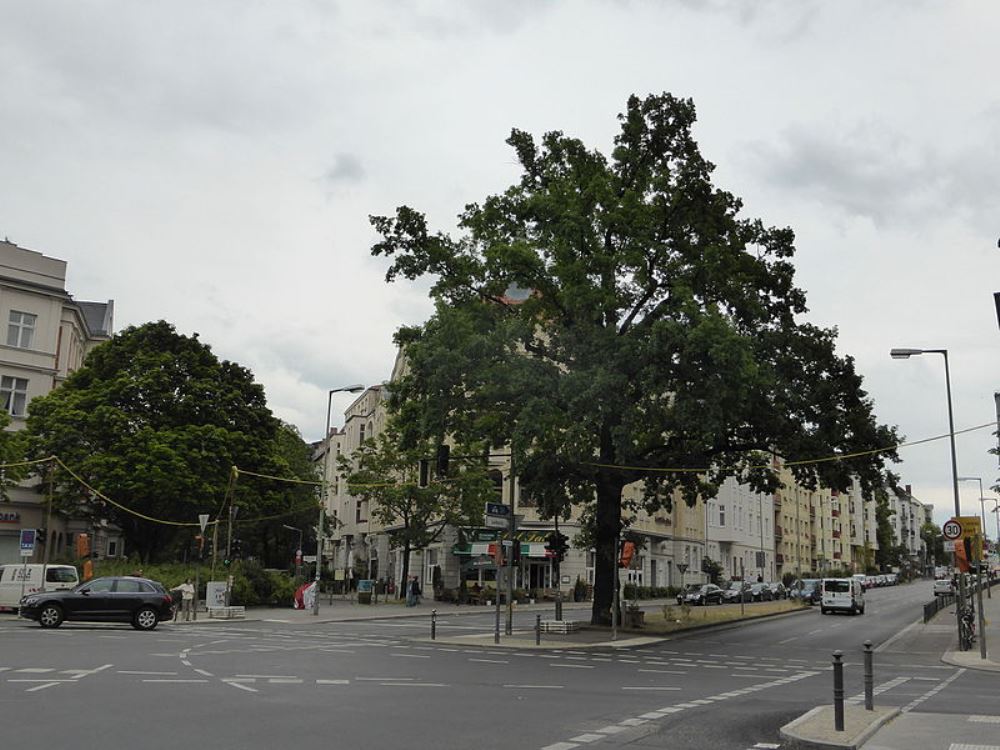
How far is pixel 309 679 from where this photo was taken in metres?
15.8

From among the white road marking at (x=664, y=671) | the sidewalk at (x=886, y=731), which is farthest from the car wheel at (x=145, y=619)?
the sidewalk at (x=886, y=731)

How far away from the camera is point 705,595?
60594 mm

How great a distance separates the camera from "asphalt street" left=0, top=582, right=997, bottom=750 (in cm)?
1041

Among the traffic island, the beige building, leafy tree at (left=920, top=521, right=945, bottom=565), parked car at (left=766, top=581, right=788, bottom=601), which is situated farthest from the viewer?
leafy tree at (left=920, top=521, right=945, bottom=565)

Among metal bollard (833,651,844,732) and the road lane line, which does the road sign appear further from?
metal bollard (833,651,844,732)

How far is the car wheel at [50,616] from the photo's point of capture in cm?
2733

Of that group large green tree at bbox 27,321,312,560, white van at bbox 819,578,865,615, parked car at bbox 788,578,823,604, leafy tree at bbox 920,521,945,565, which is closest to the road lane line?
large green tree at bbox 27,321,312,560

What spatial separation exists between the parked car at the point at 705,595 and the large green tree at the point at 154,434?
1028 inches

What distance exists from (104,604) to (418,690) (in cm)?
1693

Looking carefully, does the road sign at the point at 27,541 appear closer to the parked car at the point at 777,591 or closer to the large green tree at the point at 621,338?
the large green tree at the point at 621,338

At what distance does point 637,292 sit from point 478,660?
13.4 m

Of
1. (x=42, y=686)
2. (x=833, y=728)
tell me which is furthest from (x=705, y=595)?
(x=833, y=728)

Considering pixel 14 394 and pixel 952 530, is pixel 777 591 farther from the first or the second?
pixel 14 394

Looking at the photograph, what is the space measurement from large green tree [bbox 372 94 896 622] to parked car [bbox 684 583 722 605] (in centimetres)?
2905
